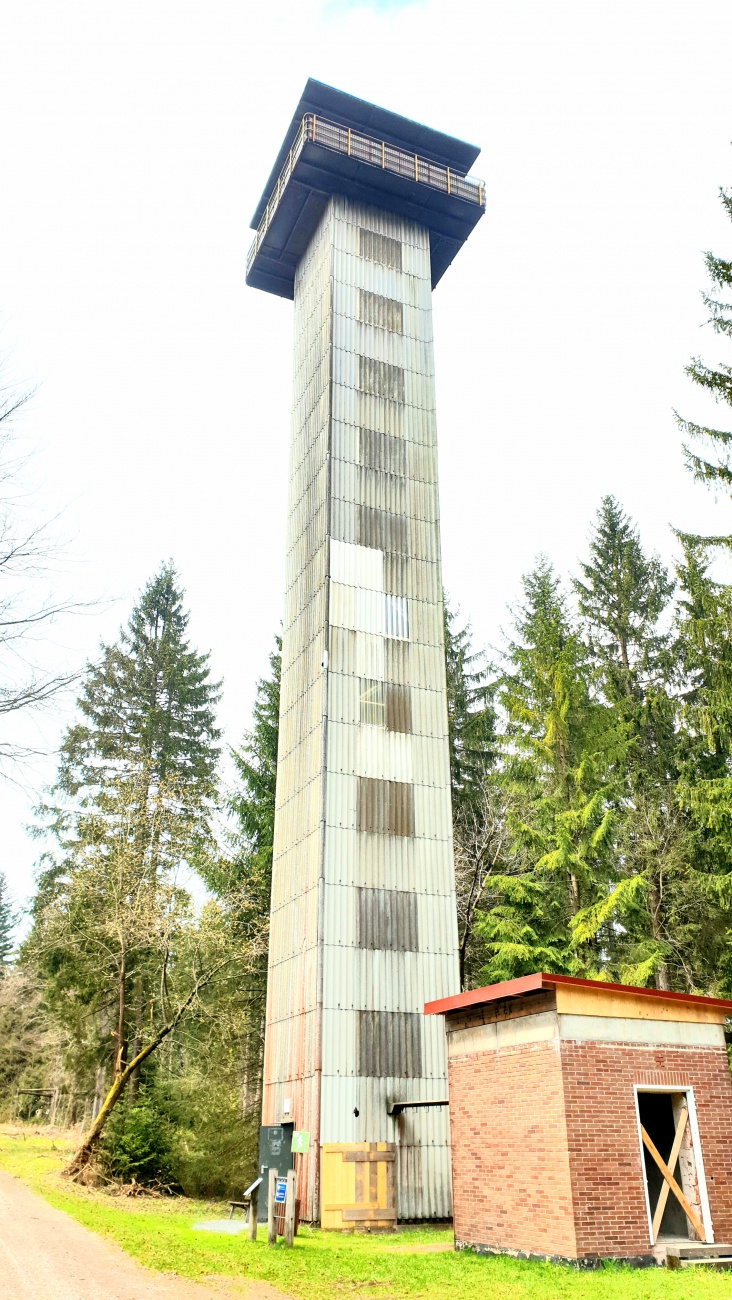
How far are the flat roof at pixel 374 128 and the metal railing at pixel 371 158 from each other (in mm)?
573

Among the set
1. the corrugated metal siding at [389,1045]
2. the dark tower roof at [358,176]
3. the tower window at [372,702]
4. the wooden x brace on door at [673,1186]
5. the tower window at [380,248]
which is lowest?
the wooden x brace on door at [673,1186]

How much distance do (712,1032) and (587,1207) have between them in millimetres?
3281

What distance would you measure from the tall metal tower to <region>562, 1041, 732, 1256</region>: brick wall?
8.06 m

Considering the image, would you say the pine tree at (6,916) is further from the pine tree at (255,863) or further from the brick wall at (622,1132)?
the brick wall at (622,1132)

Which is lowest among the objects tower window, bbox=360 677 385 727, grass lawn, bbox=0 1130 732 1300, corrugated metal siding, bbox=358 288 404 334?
grass lawn, bbox=0 1130 732 1300

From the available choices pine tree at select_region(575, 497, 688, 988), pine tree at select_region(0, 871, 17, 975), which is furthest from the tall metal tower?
pine tree at select_region(0, 871, 17, 975)

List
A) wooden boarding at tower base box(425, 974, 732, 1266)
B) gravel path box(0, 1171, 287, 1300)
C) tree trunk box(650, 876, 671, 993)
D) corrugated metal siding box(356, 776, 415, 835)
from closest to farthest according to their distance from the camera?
1. gravel path box(0, 1171, 287, 1300)
2. wooden boarding at tower base box(425, 974, 732, 1266)
3. corrugated metal siding box(356, 776, 415, 835)
4. tree trunk box(650, 876, 671, 993)

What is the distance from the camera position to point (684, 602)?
2716cm

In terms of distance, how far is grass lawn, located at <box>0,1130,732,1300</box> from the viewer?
945 cm

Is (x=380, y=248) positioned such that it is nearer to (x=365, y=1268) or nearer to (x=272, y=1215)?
(x=272, y=1215)

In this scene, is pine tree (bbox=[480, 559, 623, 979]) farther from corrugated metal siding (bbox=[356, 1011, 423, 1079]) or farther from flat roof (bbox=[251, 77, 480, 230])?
flat roof (bbox=[251, 77, 480, 230])

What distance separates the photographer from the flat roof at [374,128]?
29.3 meters

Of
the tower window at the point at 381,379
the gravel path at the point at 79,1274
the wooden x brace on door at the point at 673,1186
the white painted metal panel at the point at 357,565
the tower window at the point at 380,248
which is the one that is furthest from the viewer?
the tower window at the point at 380,248

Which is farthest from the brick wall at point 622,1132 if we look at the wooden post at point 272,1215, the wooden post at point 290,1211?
the wooden post at point 272,1215
